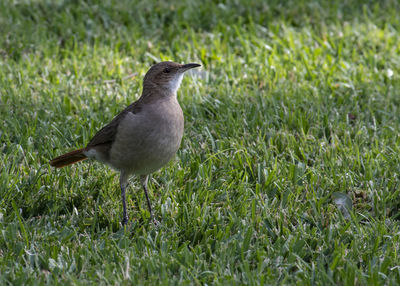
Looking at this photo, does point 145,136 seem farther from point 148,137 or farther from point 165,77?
point 165,77

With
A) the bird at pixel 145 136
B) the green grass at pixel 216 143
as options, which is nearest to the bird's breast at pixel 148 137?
the bird at pixel 145 136

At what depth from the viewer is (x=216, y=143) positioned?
5.55m

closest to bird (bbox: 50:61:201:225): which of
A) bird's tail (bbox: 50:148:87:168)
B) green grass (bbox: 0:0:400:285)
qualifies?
bird's tail (bbox: 50:148:87:168)

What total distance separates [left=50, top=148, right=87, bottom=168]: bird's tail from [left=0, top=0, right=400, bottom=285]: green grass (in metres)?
0.14

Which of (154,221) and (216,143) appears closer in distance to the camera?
(154,221)

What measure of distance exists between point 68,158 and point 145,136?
0.78 metres

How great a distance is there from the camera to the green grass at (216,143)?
3930mm

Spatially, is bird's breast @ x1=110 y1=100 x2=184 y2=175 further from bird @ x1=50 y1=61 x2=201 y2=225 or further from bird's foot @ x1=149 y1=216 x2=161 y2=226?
bird's foot @ x1=149 y1=216 x2=161 y2=226

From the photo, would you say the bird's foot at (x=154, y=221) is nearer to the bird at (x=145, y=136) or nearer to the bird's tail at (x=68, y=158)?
the bird at (x=145, y=136)

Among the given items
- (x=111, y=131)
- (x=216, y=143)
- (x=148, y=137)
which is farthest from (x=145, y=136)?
(x=216, y=143)

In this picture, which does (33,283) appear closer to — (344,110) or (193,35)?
(344,110)

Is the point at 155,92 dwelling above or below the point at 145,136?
above

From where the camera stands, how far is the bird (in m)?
4.46

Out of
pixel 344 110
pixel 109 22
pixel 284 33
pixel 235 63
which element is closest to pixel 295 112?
pixel 344 110
